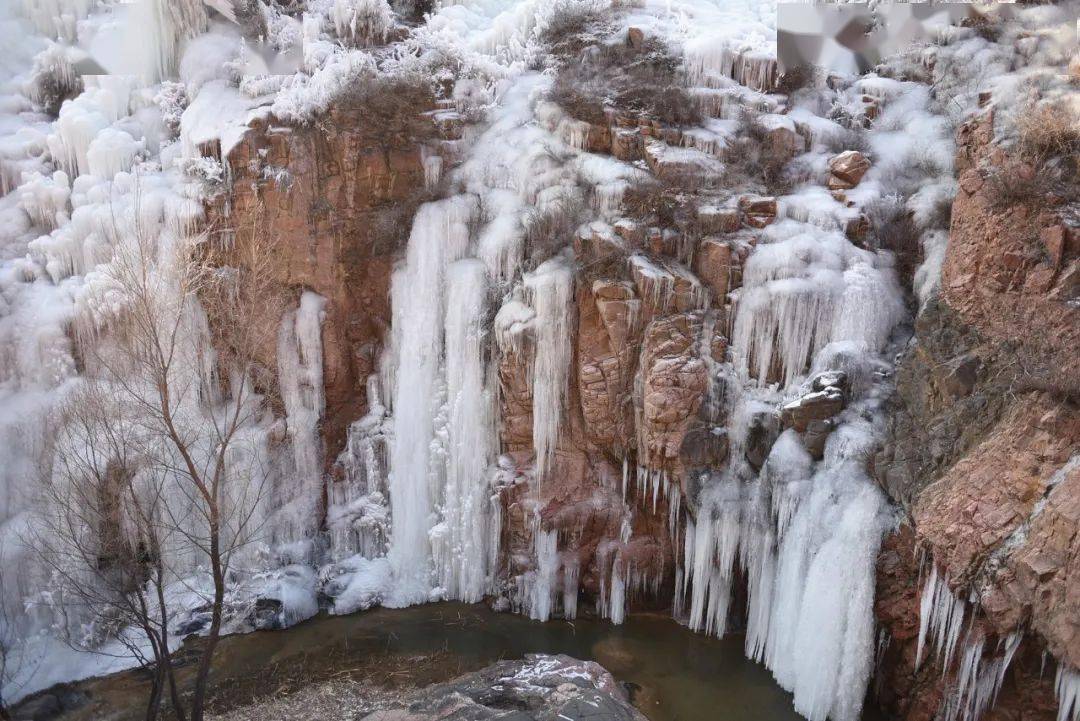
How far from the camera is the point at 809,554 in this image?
9.93 meters

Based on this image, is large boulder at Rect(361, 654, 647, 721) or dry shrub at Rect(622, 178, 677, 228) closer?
large boulder at Rect(361, 654, 647, 721)

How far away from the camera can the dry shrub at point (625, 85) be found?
1397cm

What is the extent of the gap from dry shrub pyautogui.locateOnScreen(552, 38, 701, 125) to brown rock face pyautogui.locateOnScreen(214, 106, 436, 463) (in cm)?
325

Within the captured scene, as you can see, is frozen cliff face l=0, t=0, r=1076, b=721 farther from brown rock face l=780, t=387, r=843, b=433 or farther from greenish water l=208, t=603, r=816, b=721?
greenish water l=208, t=603, r=816, b=721

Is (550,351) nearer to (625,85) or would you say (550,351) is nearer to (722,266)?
(722,266)

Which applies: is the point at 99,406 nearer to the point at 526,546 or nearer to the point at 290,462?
the point at 290,462

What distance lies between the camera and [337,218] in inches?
550

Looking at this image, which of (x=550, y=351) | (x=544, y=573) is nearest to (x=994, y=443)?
(x=550, y=351)

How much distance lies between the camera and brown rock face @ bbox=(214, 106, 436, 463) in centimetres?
1373

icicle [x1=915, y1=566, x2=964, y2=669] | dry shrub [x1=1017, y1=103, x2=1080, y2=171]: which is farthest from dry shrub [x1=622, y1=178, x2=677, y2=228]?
icicle [x1=915, y1=566, x2=964, y2=669]

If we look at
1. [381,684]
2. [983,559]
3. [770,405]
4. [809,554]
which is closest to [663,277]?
[770,405]

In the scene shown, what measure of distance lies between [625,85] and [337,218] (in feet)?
19.7

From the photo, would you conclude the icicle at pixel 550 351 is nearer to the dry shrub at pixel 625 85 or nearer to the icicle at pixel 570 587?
the icicle at pixel 570 587

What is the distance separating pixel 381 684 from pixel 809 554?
6258 millimetres
